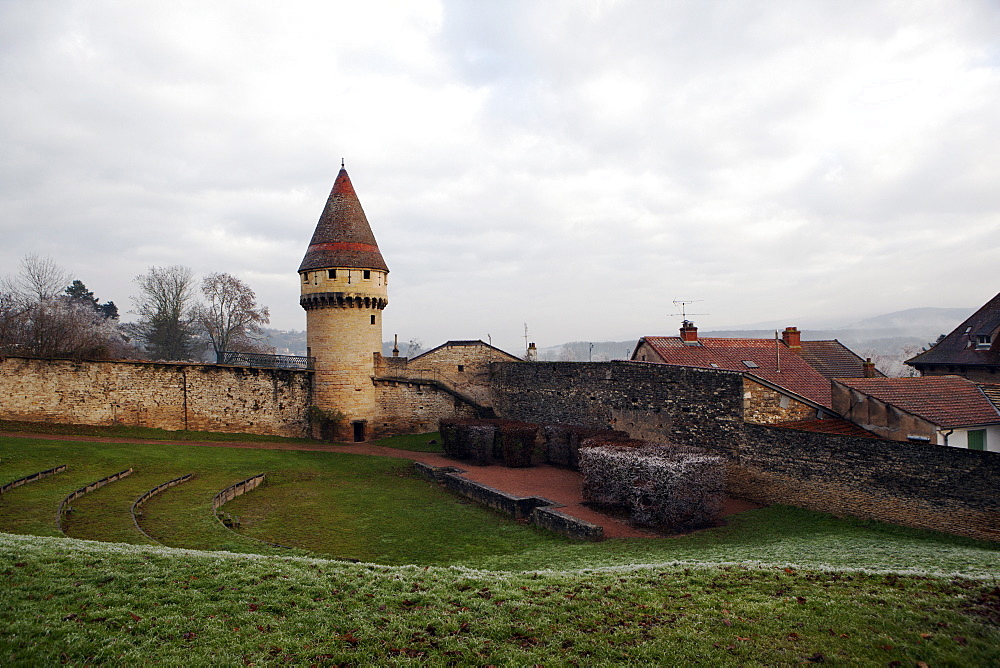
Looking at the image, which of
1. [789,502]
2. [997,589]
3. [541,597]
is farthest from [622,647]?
[789,502]

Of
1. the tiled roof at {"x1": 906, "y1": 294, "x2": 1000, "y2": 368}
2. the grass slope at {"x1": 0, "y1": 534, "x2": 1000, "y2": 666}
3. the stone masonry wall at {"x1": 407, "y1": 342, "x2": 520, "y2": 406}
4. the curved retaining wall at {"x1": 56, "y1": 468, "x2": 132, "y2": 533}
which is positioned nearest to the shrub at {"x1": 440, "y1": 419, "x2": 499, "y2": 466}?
the stone masonry wall at {"x1": 407, "y1": 342, "x2": 520, "y2": 406}

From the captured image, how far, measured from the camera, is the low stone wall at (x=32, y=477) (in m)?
13.5

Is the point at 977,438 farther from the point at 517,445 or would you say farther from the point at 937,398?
the point at 517,445

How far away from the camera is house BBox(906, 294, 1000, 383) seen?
27359 mm

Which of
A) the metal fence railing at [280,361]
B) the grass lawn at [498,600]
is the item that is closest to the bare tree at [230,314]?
the metal fence railing at [280,361]

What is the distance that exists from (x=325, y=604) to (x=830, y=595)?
237 inches

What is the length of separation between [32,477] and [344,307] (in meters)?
13.1

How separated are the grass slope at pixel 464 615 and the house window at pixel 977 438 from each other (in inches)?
347

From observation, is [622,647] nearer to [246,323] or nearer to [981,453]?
[981,453]

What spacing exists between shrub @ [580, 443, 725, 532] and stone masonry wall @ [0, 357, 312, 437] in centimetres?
1651

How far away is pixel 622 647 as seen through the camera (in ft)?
18.2

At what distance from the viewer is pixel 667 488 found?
12961 millimetres

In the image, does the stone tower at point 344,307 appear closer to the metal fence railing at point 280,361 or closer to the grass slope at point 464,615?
the metal fence railing at point 280,361

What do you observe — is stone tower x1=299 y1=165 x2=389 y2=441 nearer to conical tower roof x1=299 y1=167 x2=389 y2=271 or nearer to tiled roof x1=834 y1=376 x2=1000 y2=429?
conical tower roof x1=299 y1=167 x2=389 y2=271
